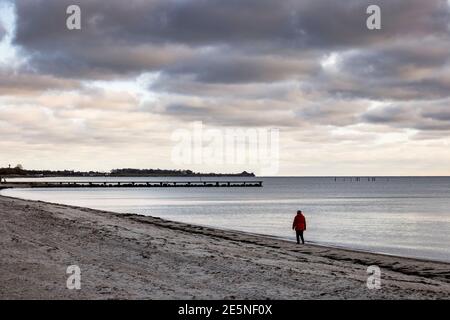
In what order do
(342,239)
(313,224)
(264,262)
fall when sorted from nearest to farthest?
(264,262) < (342,239) < (313,224)

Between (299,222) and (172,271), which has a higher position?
(299,222)

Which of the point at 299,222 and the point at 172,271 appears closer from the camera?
the point at 172,271

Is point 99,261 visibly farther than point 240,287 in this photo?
Yes

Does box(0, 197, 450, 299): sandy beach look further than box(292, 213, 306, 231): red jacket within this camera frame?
No

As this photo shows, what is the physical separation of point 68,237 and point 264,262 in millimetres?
8354

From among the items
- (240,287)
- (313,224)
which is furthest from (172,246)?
(313,224)

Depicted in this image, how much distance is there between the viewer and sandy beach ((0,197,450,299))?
1375cm

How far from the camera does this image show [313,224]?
5206 centimetres

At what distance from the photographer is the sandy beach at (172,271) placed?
1375 cm

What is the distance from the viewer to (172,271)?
16859mm

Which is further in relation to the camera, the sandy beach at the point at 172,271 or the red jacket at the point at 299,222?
the red jacket at the point at 299,222
